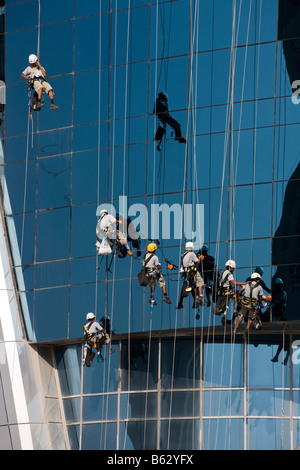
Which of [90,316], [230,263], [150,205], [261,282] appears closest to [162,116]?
[150,205]

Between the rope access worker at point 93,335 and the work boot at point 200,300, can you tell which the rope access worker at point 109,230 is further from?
the work boot at point 200,300

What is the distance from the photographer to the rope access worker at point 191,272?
52531 mm

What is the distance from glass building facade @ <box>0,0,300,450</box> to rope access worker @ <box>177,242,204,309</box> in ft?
1.56

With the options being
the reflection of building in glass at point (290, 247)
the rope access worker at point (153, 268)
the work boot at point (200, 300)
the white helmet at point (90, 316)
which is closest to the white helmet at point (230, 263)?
the reflection of building in glass at point (290, 247)

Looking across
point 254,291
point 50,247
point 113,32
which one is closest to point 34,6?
point 113,32

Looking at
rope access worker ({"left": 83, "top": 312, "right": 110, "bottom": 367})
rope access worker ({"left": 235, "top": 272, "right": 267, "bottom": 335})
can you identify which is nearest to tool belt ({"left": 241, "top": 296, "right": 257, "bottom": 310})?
rope access worker ({"left": 235, "top": 272, "right": 267, "bottom": 335})

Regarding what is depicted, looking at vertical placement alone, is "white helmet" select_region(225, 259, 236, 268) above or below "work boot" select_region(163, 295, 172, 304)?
above

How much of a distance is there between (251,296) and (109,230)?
4.33 meters

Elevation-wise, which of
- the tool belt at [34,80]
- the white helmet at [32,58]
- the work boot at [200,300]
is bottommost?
the work boot at [200,300]

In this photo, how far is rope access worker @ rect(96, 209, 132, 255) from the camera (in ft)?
176

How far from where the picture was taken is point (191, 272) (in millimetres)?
52594

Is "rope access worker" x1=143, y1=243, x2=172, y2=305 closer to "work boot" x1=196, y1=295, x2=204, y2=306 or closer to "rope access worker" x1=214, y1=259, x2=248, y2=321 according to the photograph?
"work boot" x1=196, y1=295, x2=204, y2=306

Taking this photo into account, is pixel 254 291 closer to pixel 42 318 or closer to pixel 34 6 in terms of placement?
pixel 42 318

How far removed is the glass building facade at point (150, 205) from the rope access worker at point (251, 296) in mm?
547
